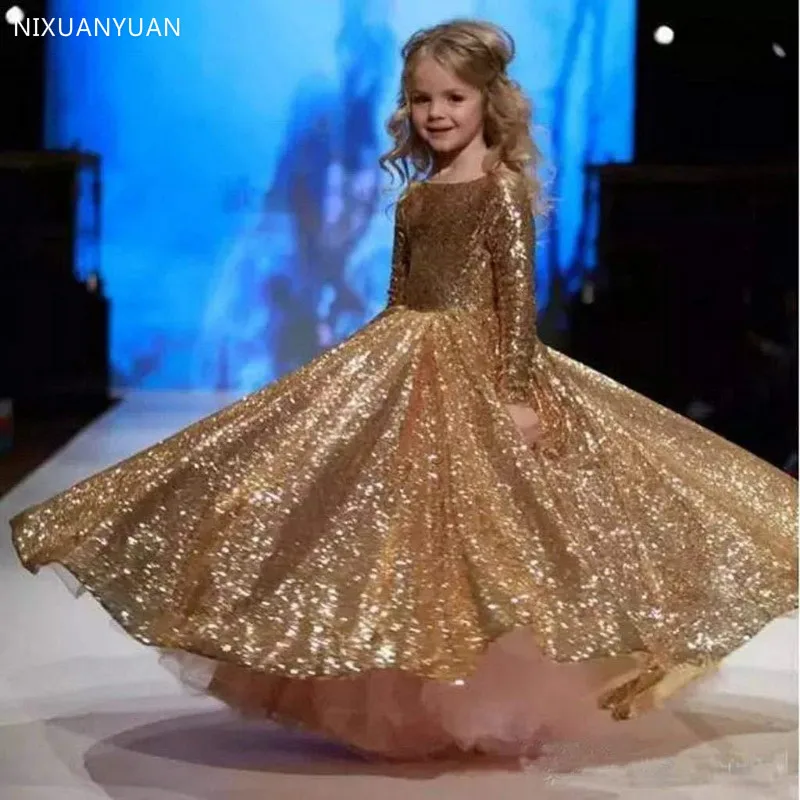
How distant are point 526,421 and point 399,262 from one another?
0.30 m

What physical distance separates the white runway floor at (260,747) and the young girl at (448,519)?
65mm

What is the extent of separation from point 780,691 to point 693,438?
0.44 m

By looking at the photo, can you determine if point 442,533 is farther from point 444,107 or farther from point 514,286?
point 444,107

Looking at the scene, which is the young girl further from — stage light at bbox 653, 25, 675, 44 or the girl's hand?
stage light at bbox 653, 25, 675, 44

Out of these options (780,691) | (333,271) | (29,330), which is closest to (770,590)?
(780,691)

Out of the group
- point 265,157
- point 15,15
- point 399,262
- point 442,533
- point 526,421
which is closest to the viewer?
point 442,533

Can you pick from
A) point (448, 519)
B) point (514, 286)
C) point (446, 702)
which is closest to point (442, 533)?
point (448, 519)

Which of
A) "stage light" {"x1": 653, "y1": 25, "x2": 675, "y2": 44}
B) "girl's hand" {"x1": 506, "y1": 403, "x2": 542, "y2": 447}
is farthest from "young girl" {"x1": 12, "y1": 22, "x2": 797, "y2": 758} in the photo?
"stage light" {"x1": 653, "y1": 25, "x2": 675, "y2": 44}

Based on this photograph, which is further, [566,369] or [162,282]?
[162,282]

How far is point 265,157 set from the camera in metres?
3.41

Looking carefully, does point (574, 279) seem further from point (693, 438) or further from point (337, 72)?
point (693, 438)

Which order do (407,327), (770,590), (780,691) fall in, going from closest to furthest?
(770,590)
(407,327)
(780,691)

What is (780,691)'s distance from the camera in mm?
2318

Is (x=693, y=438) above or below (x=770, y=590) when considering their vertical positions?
above
